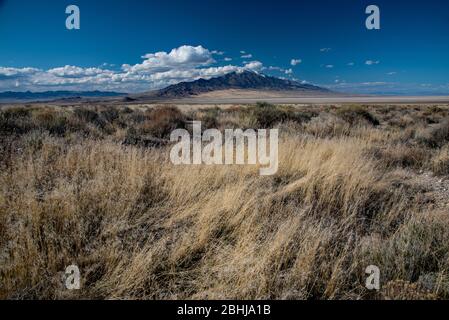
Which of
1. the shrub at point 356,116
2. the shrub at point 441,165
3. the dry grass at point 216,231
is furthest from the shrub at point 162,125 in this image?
the shrub at point 356,116

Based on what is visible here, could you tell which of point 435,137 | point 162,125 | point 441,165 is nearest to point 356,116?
point 435,137

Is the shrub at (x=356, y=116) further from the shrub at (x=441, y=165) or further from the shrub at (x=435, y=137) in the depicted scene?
the shrub at (x=441, y=165)

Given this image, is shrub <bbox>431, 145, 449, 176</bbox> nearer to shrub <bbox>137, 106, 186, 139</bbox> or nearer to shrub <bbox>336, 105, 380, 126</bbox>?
shrub <bbox>137, 106, 186, 139</bbox>

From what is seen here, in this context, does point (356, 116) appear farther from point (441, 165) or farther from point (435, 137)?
point (441, 165)

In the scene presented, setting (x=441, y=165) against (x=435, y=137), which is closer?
(x=441, y=165)

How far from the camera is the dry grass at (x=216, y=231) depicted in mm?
2727

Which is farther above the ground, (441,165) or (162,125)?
(162,125)

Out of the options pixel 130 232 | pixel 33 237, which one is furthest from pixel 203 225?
pixel 33 237

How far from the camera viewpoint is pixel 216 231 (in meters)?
3.69

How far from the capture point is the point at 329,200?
4.69 meters

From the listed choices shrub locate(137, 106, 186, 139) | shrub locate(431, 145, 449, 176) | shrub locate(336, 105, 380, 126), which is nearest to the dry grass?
shrub locate(431, 145, 449, 176)

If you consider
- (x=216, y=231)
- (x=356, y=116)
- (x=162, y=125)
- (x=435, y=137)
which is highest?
(x=356, y=116)

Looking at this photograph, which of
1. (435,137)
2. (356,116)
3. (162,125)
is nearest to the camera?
(435,137)
